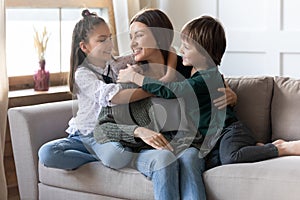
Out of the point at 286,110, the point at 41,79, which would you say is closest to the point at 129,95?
the point at 286,110

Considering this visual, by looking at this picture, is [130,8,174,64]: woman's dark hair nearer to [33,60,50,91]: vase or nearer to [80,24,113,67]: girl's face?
[80,24,113,67]: girl's face

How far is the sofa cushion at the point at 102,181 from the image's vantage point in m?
2.34

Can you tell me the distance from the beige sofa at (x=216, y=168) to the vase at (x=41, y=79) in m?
0.42

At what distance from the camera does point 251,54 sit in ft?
11.3

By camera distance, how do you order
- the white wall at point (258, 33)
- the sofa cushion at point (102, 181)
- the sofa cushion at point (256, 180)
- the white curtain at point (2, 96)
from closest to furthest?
the sofa cushion at point (256, 180)
the sofa cushion at point (102, 181)
the white curtain at point (2, 96)
the white wall at point (258, 33)

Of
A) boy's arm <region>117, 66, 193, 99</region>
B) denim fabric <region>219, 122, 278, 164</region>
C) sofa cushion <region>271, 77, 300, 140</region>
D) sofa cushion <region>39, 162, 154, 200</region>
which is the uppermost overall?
boy's arm <region>117, 66, 193, 99</region>

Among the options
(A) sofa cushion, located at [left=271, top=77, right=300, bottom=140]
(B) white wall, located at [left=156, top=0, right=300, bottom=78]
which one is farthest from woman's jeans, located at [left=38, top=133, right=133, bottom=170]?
(B) white wall, located at [left=156, top=0, right=300, bottom=78]

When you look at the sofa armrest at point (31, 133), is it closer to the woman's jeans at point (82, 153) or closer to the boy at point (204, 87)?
the woman's jeans at point (82, 153)

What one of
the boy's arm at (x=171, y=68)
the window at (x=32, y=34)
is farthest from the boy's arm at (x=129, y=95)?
the window at (x=32, y=34)

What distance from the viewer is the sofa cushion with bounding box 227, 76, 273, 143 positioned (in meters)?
2.60

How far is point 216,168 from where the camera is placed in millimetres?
2262

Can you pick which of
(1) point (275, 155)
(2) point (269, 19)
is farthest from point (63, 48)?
(1) point (275, 155)

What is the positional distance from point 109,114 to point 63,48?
120 cm

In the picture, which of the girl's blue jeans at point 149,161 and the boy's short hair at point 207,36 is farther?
the boy's short hair at point 207,36
